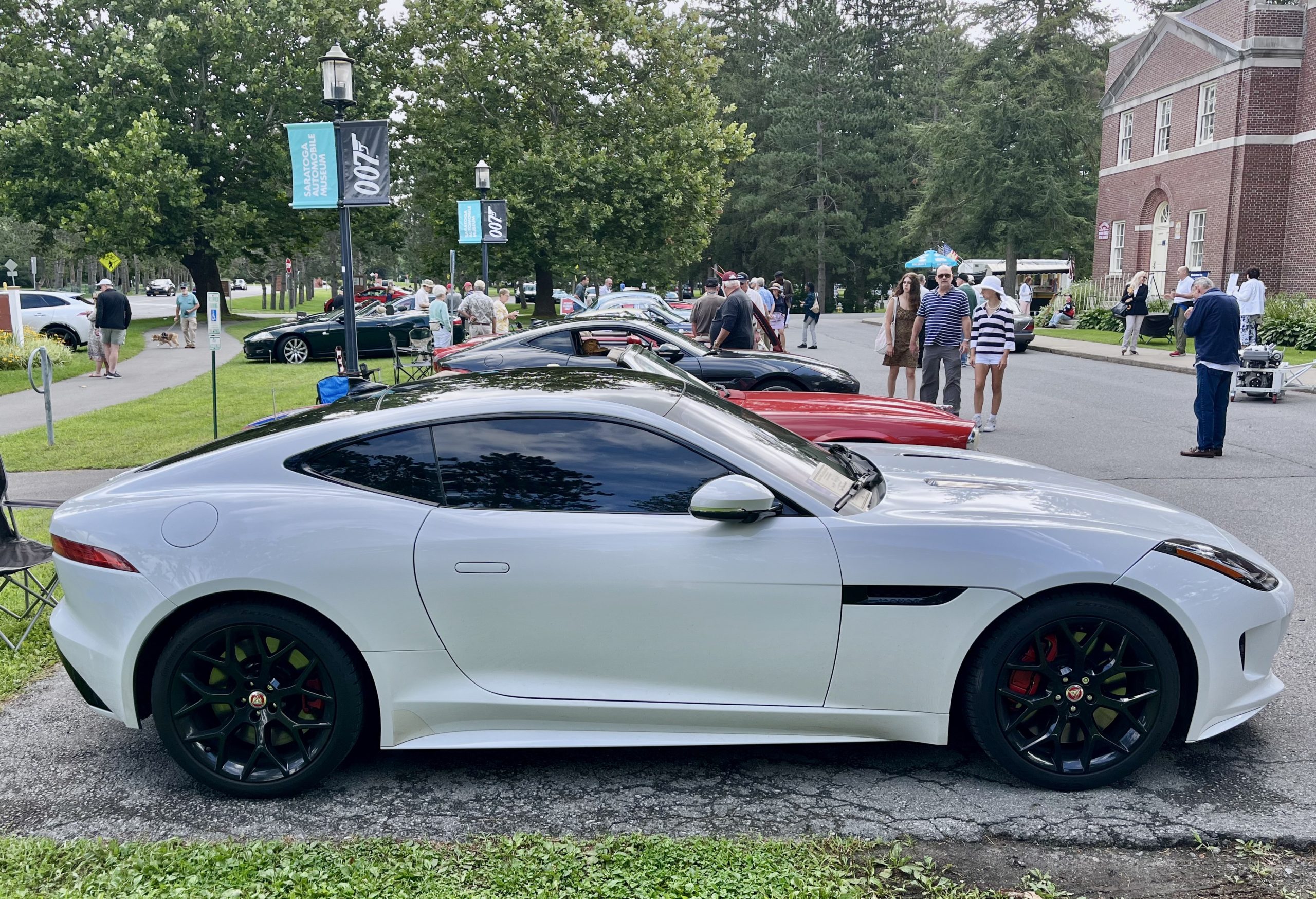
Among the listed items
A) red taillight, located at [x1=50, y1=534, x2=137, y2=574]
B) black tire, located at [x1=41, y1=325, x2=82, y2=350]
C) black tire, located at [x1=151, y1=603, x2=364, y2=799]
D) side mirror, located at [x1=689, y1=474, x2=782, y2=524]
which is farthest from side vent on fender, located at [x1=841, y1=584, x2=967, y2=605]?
black tire, located at [x1=41, y1=325, x2=82, y2=350]

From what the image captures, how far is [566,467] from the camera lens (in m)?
3.74

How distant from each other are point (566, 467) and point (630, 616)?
578mm

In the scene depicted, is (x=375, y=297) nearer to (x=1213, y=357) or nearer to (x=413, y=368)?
(x=413, y=368)

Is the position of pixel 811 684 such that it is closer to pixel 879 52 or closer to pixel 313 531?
pixel 313 531

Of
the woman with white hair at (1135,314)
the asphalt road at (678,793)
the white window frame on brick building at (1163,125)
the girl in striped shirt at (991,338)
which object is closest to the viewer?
the asphalt road at (678,793)

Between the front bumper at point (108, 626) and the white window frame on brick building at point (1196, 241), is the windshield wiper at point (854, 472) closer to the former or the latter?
the front bumper at point (108, 626)

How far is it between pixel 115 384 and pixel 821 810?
18990 mm

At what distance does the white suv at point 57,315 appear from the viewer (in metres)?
25.2

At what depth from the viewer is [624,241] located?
128 ft

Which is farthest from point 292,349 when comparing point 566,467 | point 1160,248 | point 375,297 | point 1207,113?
point 1160,248

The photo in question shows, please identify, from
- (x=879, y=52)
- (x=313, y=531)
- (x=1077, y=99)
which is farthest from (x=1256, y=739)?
(x=879, y=52)

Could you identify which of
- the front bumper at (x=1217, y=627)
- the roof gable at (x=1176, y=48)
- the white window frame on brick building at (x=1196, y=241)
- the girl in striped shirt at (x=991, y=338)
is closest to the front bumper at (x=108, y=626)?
the front bumper at (x=1217, y=627)

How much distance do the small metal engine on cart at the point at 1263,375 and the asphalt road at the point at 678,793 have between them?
38.7ft

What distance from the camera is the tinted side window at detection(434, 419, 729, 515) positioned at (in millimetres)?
3678
